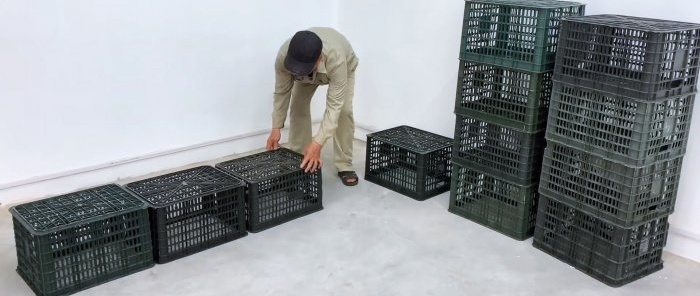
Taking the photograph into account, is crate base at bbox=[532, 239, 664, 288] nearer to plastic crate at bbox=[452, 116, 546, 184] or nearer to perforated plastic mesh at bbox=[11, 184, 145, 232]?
plastic crate at bbox=[452, 116, 546, 184]

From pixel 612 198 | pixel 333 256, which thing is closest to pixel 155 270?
pixel 333 256

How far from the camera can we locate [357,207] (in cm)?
372

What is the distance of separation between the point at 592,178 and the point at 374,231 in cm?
117

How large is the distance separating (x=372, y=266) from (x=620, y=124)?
1.32 m

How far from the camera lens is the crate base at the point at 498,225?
334 centimetres

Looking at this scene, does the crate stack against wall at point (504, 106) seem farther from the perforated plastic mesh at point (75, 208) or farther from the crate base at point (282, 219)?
the perforated plastic mesh at point (75, 208)

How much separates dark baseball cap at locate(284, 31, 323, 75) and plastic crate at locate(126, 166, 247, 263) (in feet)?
2.24

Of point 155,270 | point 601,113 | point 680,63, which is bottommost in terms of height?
point 155,270

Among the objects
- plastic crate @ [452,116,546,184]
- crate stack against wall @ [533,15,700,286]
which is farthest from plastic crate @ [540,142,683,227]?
plastic crate @ [452,116,546,184]

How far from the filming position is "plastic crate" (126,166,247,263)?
9.84ft

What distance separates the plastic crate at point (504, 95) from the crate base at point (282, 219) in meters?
Result: 1.01

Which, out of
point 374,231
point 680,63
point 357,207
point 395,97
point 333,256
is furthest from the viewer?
point 395,97

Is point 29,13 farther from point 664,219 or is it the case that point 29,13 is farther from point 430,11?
point 664,219

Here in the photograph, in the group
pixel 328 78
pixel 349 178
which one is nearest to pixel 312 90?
pixel 328 78
